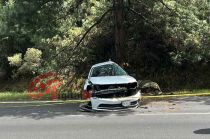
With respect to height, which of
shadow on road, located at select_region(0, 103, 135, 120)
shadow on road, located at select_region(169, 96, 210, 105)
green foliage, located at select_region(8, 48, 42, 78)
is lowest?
shadow on road, located at select_region(0, 103, 135, 120)

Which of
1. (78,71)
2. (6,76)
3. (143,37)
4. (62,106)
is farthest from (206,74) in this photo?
(6,76)

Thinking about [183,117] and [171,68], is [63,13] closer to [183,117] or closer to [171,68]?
[171,68]

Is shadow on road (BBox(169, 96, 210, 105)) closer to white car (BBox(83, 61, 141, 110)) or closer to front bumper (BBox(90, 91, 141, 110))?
white car (BBox(83, 61, 141, 110))

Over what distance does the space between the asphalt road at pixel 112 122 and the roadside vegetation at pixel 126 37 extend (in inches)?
186

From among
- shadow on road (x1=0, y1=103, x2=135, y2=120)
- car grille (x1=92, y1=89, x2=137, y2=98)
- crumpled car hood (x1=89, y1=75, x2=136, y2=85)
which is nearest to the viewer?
shadow on road (x1=0, y1=103, x2=135, y2=120)

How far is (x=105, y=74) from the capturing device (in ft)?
54.7

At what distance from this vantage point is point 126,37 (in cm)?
2459

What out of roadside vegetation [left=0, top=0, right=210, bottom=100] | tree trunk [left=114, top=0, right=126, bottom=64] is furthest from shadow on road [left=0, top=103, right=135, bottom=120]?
tree trunk [left=114, top=0, right=126, bottom=64]

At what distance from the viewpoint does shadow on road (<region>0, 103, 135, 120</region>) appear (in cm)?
1491

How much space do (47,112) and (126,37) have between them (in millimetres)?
9818

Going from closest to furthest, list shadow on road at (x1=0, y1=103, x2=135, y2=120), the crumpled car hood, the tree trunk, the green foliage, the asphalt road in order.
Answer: the asphalt road < shadow on road at (x1=0, y1=103, x2=135, y2=120) < the crumpled car hood < the tree trunk < the green foliage

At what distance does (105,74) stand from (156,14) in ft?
23.7

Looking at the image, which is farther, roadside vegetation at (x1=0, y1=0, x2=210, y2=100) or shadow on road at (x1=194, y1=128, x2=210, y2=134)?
roadside vegetation at (x1=0, y1=0, x2=210, y2=100)

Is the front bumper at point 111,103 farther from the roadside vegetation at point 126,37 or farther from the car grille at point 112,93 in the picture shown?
the roadside vegetation at point 126,37
